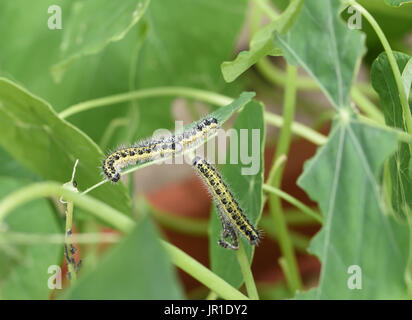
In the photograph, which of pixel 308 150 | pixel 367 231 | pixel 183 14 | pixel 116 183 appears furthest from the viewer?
pixel 308 150

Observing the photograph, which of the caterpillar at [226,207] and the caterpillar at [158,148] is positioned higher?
the caterpillar at [158,148]

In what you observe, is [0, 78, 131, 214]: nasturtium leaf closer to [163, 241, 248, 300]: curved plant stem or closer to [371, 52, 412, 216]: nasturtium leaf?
[163, 241, 248, 300]: curved plant stem

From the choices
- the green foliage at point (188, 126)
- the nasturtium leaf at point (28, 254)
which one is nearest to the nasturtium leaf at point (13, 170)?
the green foliage at point (188, 126)

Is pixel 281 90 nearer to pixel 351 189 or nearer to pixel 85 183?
pixel 85 183

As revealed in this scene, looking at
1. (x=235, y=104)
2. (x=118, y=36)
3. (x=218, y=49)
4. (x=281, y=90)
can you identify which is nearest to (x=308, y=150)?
(x=281, y=90)

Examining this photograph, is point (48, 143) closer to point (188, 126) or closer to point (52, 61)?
point (188, 126)

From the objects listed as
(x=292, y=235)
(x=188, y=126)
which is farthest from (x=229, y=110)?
(x=292, y=235)

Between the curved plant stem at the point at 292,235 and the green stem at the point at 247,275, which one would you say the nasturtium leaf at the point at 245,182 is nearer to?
the green stem at the point at 247,275
